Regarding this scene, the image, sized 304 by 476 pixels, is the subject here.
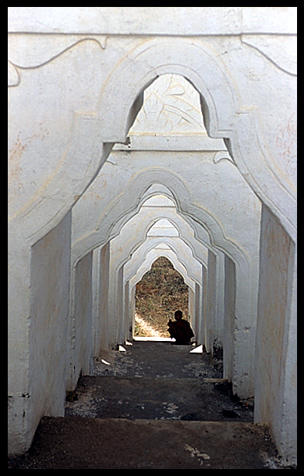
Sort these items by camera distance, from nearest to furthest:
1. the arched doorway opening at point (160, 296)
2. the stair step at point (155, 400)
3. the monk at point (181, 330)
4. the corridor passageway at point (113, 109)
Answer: the corridor passageway at point (113, 109) < the stair step at point (155, 400) < the monk at point (181, 330) < the arched doorway opening at point (160, 296)

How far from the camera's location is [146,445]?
358 centimetres

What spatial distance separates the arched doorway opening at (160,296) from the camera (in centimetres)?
2072

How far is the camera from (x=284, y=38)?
10.8 ft

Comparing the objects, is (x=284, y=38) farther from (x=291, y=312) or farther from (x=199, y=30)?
(x=291, y=312)

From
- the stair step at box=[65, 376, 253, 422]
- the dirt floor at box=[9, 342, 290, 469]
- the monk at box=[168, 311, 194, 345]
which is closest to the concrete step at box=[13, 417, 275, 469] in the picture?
the dirt floor at box=[9, 342, 290, 469]

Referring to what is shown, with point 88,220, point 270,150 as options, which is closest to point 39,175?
point 270,150

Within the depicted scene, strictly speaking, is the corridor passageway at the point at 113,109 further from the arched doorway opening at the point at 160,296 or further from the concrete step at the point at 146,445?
the arched doorway opening at the point at 160,296

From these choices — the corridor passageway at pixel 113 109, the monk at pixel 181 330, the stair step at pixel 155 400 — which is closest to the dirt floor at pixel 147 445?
the corridor passageway at pixel 113 109

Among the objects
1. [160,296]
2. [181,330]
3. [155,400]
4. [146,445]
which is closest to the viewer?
[146,445]

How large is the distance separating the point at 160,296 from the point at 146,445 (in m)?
17.4

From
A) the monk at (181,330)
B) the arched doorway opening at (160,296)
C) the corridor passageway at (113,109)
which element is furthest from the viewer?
the arched doorway opening at (160,296)

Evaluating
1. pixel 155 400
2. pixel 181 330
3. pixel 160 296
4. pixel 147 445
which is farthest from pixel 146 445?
pixel 160 296

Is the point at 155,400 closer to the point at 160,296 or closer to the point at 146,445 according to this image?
the point at 146,445

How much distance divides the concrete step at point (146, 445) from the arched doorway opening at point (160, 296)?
16758mm
